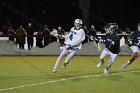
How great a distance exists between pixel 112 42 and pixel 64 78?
9.07ft

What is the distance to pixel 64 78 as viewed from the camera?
18.9 meters

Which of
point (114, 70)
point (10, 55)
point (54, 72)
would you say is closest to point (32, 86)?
point (54, 72)

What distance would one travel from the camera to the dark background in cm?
3759

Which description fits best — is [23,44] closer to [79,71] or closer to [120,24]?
[79,71]

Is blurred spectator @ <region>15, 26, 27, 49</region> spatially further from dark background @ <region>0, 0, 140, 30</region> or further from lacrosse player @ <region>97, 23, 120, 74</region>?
lacrosse player @ <region>97, 23, 120, 74</region>

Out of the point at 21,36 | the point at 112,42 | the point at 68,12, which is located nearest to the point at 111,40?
the point at 112,42

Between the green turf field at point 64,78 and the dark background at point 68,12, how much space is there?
12305mm

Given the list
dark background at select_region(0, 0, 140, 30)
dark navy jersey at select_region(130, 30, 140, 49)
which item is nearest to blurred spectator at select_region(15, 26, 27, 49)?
dark background at select_region(0, 0, 140, 30)

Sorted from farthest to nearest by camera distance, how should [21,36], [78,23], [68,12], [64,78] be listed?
[68,12] → [21,36] → [78,23] → [64,78]

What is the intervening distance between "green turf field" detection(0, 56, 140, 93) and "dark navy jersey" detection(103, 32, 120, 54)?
123cm

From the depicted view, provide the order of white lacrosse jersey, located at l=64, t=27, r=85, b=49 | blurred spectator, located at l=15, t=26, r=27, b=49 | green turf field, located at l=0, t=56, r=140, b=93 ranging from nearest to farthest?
1. green turf field, located at l=0, t=56, r=140, b=93
2. white lacrosse jersey, located at l=64, t=27, r=85, b=49
3. blurred spectator, located at l=15, t=26, r=27, b=49

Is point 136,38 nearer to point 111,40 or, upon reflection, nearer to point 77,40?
point 111,40

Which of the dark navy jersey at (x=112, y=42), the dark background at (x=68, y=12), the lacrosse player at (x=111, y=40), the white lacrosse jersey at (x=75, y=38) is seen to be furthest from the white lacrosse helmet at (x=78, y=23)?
the dark background at (x=68, y=12)

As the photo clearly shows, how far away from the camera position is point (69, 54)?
20.3m
